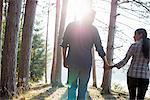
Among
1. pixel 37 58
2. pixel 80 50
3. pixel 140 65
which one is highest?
pixel 80 50

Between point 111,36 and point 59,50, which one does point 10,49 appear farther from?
point 59,50

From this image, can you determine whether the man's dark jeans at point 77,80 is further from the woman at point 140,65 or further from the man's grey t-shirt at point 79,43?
the woman at point 140,65

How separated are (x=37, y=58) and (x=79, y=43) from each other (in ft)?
91.5

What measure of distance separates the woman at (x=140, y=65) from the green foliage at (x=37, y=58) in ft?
79.6

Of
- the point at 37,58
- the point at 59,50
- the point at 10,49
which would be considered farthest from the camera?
the point at 37,58

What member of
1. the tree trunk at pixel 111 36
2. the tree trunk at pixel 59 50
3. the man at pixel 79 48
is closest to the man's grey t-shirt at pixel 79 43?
the man at pixel 79 48

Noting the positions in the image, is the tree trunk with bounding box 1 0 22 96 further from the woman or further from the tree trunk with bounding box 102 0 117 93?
the tree trunk with bounding box 102 0 117 93

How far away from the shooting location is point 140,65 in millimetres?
6297

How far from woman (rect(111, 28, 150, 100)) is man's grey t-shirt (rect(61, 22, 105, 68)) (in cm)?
96

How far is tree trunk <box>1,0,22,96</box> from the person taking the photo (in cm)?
959

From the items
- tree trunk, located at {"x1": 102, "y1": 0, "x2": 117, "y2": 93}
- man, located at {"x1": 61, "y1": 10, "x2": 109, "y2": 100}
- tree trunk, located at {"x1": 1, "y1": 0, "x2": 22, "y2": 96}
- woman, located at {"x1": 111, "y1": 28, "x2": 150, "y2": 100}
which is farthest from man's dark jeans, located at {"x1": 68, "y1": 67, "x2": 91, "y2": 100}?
tree trunk, located at {"x1": 102, "y1": 0, "x2": 117, "y2": 93}

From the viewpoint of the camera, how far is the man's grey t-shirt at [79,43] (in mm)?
5812

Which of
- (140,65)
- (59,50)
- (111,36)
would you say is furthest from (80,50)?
(59,50)

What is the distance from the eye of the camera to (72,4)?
19.4 m
